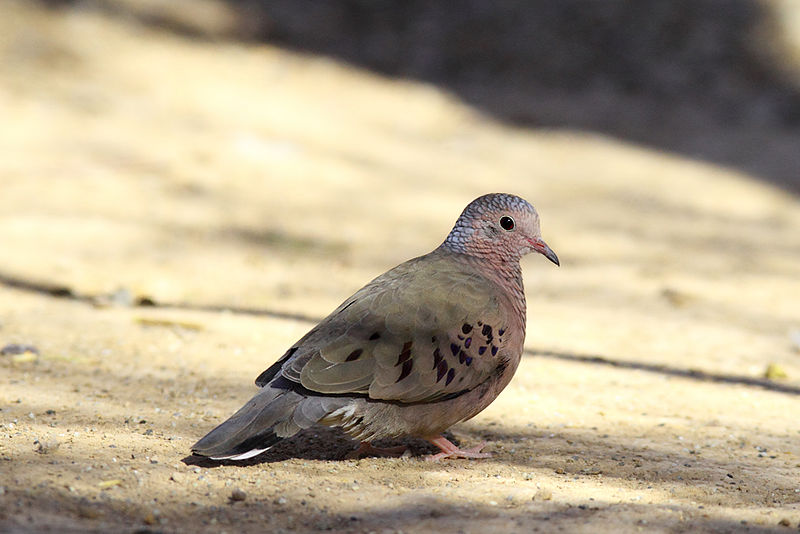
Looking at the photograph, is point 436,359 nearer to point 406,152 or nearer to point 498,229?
point 498,229

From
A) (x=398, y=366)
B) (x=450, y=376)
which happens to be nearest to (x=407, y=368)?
(x=398, y=366)

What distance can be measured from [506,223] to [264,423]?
1.28 metres

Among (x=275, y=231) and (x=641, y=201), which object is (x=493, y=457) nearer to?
(x=275, y=231)

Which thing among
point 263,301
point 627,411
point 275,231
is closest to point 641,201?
point 275,231

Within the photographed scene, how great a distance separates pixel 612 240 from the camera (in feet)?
26.9

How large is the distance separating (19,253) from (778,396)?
4.85m

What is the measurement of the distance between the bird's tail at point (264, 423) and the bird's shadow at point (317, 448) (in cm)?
18

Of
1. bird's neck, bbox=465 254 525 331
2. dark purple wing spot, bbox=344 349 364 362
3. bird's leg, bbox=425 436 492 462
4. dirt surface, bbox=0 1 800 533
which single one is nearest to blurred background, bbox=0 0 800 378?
dirt surface, bbox=0 1 800 533

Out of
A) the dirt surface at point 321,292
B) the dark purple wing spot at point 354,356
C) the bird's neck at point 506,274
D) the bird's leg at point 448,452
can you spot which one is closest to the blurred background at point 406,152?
the dirt surface at point 321,292

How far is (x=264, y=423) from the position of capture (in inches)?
128

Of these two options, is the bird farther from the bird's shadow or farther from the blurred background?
the blurred background

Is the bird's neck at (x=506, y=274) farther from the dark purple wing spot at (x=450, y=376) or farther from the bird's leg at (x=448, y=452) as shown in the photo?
the bird's leg at (x=448, y=452)

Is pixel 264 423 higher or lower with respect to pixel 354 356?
lower

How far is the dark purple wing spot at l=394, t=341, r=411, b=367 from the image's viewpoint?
3.45 m
